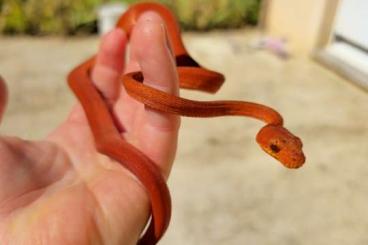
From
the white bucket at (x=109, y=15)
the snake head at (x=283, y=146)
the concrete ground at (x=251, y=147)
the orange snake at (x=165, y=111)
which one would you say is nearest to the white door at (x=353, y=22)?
the concrete ground at (x=251, y=147)

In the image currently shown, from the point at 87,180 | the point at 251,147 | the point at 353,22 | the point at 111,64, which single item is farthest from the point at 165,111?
the point at 353,22

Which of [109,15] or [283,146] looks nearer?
[283,146]

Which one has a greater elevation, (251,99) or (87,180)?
(87,180)

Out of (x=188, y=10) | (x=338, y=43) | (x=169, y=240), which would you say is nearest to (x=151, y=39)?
(x=169, y=240)

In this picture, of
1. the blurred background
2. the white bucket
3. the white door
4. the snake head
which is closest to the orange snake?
the snake head

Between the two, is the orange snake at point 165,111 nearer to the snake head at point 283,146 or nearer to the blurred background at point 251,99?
the snake head at point 283,146

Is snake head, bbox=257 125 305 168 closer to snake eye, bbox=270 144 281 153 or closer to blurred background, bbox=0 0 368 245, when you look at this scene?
snake eye, bbox=270 144 281 153

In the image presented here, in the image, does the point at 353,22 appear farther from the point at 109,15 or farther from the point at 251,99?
the point at 109,15

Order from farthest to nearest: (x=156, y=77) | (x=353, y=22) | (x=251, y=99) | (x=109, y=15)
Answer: (x=109, y=15) < (x=353, y=22) < (x=251, y=99) < (x=156, y=77)
